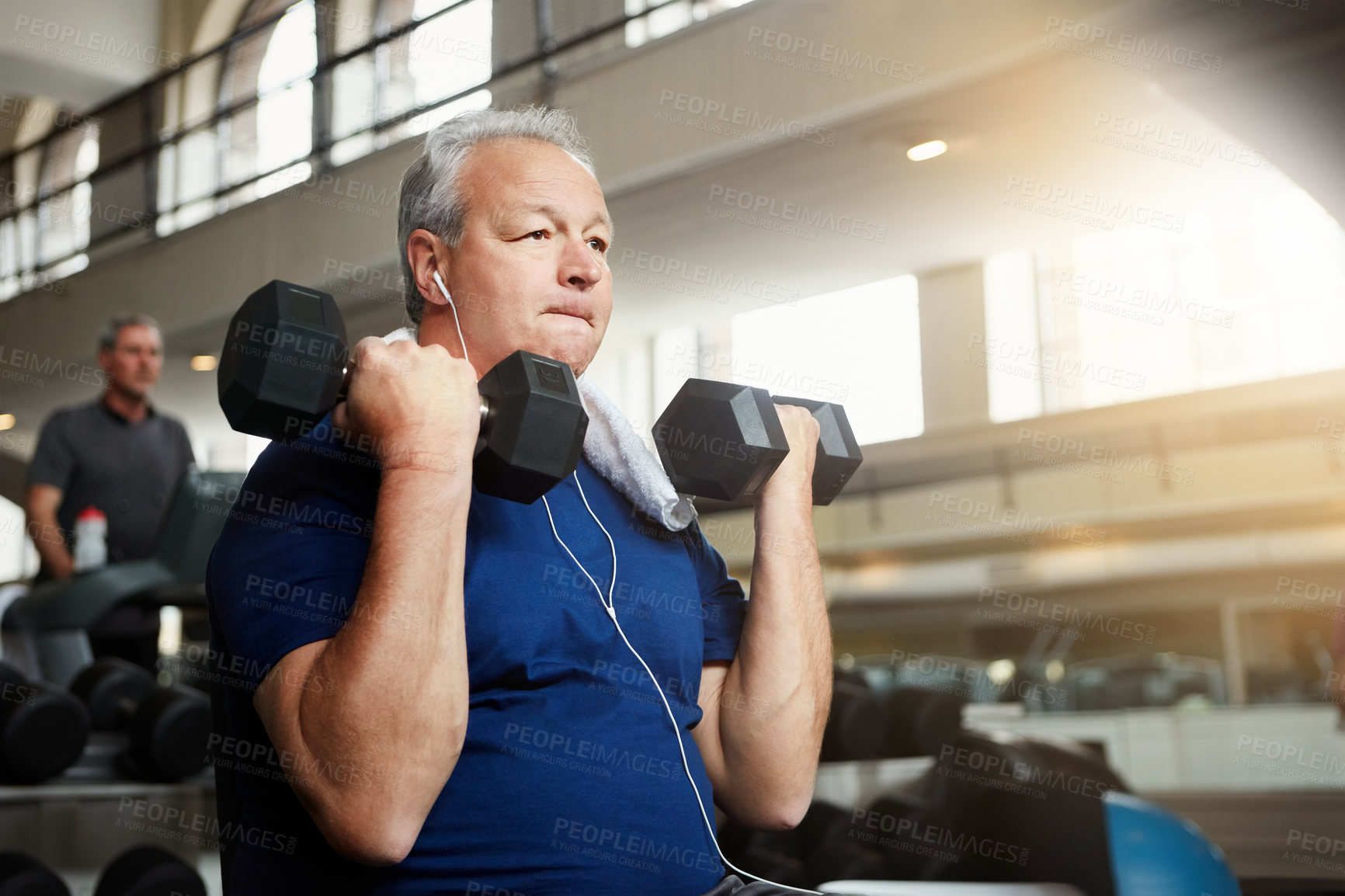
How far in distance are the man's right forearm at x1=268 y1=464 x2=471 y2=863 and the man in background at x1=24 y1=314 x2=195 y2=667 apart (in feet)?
8.05

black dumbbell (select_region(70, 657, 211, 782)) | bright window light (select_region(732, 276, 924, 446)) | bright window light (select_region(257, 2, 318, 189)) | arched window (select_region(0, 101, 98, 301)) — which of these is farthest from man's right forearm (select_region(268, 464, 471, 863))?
arched window (select_region(0, 101, 98, 301))

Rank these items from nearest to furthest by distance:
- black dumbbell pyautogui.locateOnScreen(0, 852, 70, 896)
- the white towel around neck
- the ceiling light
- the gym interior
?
the white towel around neck < black dumbbell pyautogui.locateOnScreen(0, 852, 70, 896) < the gym interior < the ceiling light

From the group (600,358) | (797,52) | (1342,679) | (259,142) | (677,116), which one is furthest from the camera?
(259,142)

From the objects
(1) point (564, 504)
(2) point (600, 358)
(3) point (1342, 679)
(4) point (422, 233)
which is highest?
(2) point (600, 358)

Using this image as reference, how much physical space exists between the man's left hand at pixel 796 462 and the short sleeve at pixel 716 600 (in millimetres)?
90

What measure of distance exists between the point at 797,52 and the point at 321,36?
370cm

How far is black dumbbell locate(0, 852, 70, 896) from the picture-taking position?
1804 mm

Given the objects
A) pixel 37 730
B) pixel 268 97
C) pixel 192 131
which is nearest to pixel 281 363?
pixel 37 730

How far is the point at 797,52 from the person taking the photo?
13.4 ft

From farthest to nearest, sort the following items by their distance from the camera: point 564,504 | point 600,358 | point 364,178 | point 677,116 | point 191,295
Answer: point 600,358 → point 191,295 → point 364,178 → point 677,116 → point 564,504

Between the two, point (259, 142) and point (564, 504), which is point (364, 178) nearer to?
point (259, 142)

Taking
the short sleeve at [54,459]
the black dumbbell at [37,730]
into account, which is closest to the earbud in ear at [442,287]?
the black dumbbell at [37,730]

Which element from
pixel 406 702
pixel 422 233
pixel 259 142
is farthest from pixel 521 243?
pixel 259 142

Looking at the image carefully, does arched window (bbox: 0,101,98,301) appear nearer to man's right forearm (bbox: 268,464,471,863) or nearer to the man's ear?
the man's ear
